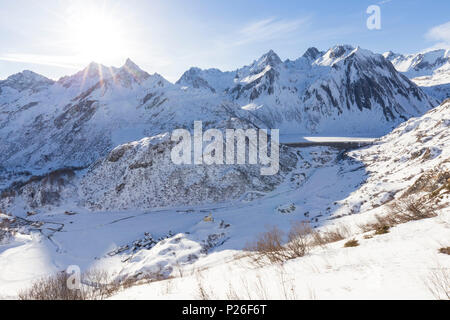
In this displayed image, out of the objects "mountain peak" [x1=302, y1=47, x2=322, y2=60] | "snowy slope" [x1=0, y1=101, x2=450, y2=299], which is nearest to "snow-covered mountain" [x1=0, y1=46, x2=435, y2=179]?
"mountain peak" [x1=302, y1=47, x2=322, y2=60]

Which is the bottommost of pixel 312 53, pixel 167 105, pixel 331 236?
pixel 331 236

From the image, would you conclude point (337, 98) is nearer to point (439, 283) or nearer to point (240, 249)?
point (240, 249)

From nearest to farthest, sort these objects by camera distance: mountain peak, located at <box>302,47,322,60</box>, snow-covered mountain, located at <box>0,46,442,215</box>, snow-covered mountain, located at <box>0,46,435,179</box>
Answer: snow-covered mountain, located at <box>0,46,442,215</box> < snow-covered mountain, located at <box>0,46,435,179</box> < mountain peak, located at <box>302,47,322,60</box>

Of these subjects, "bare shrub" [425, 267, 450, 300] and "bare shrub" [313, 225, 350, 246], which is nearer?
"bare shrub" [425, 267, 450, 300]

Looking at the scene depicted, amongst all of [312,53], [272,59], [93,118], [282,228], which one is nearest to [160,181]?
[282,228]

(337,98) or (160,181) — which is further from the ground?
(337,98)

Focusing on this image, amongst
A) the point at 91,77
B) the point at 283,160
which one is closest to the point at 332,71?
the point at 283,160

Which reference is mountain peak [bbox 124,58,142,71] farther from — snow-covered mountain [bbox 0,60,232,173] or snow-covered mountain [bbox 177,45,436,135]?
snow-covered mountain [bbox 177,45,436,135]
